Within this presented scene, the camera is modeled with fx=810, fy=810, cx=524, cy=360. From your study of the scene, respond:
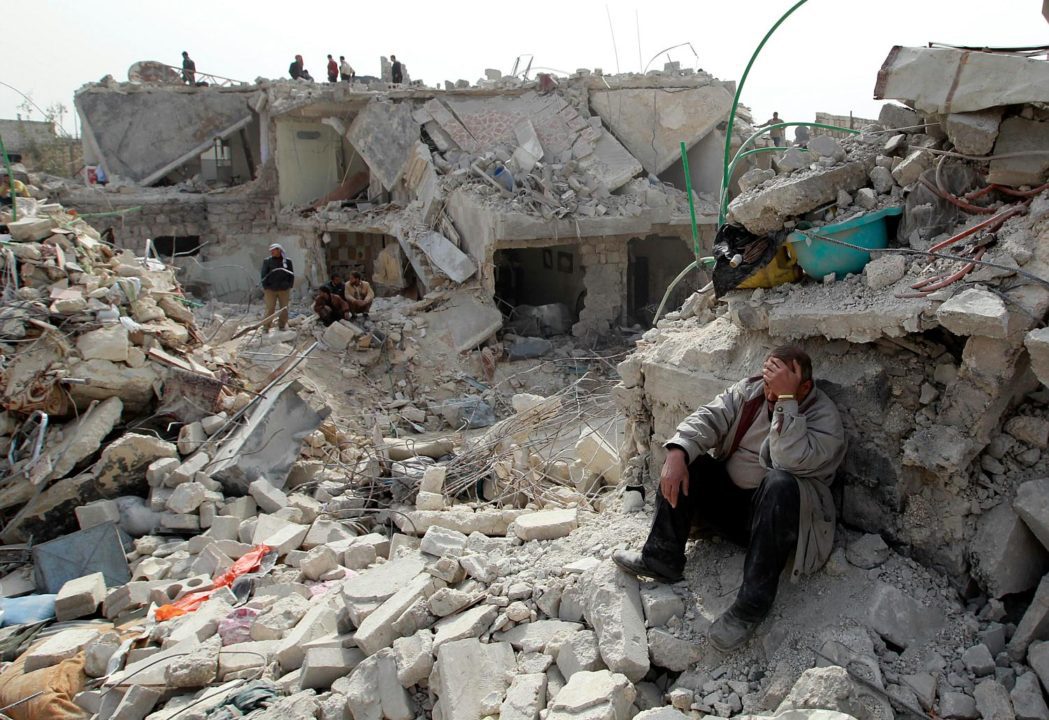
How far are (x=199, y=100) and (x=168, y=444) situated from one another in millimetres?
12835

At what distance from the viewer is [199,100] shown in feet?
58.7

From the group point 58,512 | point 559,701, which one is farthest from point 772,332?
point 58,512

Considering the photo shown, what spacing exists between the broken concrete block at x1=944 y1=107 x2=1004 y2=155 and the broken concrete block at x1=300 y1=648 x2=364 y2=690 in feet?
12.0

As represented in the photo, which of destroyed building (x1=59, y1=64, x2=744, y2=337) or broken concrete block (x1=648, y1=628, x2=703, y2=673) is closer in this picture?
broken concrete block (x1=648, y1=628, x2=703, y2=673)

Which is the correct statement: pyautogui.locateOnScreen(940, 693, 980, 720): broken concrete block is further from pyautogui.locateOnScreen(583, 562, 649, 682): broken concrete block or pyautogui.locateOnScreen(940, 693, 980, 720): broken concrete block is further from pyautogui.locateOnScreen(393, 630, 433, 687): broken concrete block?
pyautogui.locateOnScreen(393, 630, 433, 687): broken concrete block

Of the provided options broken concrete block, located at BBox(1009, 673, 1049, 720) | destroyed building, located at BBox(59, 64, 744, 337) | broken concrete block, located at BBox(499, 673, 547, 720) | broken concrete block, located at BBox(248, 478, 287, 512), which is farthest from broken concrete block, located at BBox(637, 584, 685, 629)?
destroyed building, located at BBox(59, 64, 744, 337)

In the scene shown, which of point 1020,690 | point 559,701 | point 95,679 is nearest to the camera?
point 1020,690

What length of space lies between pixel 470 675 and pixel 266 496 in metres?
4.12

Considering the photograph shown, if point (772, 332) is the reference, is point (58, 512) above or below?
below

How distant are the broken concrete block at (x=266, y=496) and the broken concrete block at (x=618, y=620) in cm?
412

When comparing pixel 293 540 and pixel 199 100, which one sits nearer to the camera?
pixel 293 540

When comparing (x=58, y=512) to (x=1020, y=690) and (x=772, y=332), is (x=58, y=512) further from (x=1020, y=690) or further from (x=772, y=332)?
(x=1020, y=690)

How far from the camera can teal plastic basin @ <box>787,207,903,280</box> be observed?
3.80 m

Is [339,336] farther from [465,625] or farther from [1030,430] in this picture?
[1030,430]
